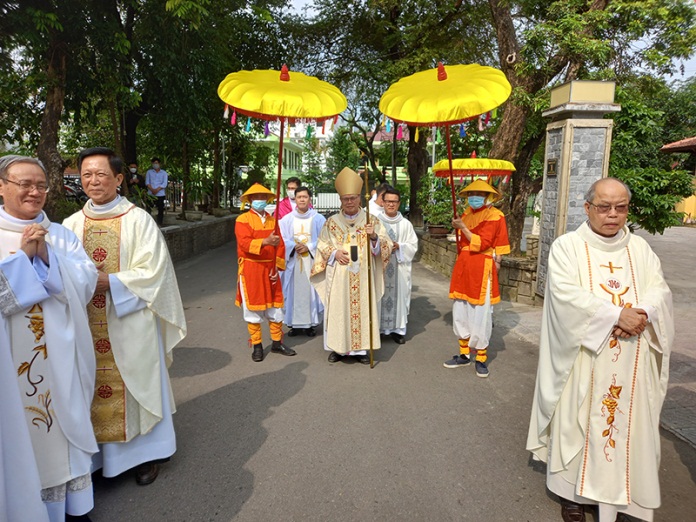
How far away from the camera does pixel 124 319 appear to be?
295 centimetres

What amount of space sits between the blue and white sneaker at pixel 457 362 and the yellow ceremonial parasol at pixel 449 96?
1.82 m

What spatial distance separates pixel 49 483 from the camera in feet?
7.91

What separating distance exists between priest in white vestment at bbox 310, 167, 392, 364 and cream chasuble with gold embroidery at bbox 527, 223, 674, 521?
103 inches

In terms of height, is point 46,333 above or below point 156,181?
Answer: below

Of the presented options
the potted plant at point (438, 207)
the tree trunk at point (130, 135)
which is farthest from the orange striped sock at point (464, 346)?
the tree trunk at point (130, 135)

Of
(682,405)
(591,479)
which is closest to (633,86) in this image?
(682,405)

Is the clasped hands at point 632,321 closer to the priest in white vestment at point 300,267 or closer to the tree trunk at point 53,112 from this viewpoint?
the priest in white vestment at point 300,267

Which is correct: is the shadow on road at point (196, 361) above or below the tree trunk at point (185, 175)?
below

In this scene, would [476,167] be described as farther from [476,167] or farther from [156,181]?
[156,181]

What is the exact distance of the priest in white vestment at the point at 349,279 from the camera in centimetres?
523

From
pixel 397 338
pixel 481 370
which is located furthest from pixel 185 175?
pixel 481 370

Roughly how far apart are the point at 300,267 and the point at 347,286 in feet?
4.75

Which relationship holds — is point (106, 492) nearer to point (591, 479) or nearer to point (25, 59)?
point (591, 479)

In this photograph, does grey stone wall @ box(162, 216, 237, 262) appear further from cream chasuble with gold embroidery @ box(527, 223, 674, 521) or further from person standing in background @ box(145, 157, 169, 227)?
cream chasuble with gold embroidery @ box(527, 223, 674, 521)
